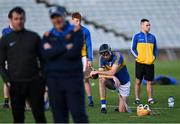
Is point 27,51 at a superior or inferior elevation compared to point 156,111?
superior

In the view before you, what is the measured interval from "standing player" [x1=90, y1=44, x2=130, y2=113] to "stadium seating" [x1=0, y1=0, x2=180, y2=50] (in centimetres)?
2944

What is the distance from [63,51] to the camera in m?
9.55

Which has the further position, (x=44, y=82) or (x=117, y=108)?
(x=117, y=108)

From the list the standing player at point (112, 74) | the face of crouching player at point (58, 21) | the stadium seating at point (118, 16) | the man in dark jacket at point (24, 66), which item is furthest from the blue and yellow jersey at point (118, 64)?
the stadium seating at point (118, 16)

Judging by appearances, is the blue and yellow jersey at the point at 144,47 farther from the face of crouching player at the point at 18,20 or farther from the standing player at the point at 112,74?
the face of crouching player at the point at 18,20

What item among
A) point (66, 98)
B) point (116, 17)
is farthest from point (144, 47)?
point (116, 17)

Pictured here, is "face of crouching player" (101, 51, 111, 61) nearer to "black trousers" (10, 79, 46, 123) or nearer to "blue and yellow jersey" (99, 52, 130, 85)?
"blue and yellow jersey" (99, 52, 130, 85)

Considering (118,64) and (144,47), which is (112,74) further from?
(144,47)

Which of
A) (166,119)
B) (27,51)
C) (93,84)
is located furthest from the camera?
(93,84)

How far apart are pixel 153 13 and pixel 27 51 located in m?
38.9

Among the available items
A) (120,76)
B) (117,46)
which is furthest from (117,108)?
(117,46)

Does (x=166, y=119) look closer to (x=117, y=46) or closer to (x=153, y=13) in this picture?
(x=117, y=46)

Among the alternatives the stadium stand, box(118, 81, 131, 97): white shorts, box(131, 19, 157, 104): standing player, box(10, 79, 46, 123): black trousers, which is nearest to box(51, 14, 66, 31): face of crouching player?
box(10, 79, 46, 123): black trousers

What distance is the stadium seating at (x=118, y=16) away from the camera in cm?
4553
